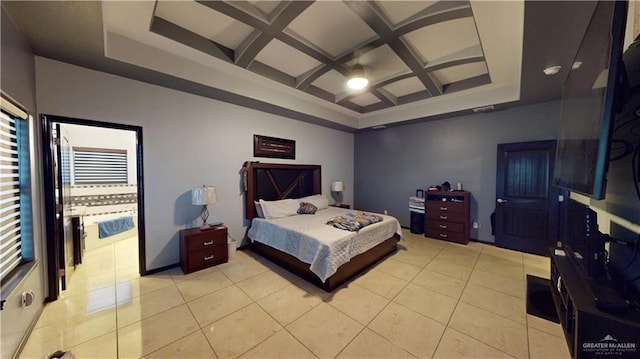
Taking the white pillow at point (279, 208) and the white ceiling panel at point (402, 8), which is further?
the white pillow at point (279, 208)

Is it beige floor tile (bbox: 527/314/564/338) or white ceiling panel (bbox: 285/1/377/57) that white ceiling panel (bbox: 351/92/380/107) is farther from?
beige floor tile (bbox: 527/314/564/338)

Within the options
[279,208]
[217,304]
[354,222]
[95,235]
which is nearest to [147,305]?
[217,304]

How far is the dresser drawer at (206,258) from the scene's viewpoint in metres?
2.91

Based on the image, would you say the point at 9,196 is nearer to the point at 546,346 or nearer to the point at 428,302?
the point at 428,302

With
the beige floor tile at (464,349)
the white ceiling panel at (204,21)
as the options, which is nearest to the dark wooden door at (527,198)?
the beige floor tile at (464,349)

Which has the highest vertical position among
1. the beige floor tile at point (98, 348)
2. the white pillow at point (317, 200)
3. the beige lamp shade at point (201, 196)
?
the beige lamp shade at point (201, 196)

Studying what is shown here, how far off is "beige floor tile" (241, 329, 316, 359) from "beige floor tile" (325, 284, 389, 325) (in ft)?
1.90

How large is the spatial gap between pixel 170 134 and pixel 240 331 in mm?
2674

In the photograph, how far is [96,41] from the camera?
198 cm

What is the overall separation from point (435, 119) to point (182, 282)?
519 centimetres

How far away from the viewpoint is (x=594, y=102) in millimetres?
1290

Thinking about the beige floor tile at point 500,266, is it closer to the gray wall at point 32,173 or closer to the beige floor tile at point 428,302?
the beige floor tile at point 428,302

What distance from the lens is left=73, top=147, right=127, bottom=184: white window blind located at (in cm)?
446

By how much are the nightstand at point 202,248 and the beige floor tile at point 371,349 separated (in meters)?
2.26
